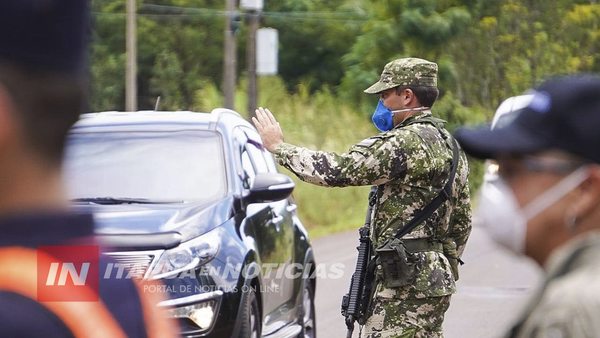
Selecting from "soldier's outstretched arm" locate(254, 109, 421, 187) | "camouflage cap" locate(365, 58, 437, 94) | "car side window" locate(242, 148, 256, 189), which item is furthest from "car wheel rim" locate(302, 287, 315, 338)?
"soldier's outstretched arm" locate(254, 109, 421, 187)

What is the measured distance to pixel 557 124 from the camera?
233cm

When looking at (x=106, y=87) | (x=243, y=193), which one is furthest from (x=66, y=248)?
(x=106, y=87)

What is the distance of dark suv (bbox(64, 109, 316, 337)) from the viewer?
7.50 metres

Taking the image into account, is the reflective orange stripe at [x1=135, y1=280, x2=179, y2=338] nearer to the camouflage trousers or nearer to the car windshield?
the camouflage trousers

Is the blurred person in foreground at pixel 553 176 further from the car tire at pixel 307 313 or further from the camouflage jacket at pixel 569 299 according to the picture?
the car tire at pixel 307 313

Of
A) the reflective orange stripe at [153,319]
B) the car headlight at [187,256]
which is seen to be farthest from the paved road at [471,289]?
the reflective orange stripe at [153,319]

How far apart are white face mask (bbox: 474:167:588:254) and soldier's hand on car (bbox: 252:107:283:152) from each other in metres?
3.39

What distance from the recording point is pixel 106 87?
51.6 meters

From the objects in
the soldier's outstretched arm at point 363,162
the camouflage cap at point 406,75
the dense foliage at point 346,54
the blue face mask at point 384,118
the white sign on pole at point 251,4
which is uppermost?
the camouflage cap at point 406,75

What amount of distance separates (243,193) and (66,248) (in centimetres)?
643

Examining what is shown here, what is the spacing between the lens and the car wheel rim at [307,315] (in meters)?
9.59

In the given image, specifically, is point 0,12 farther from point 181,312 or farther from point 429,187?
point 181,312

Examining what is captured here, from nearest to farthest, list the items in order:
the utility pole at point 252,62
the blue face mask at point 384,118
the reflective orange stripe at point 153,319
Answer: the reflective orange stripe at point 153,319
the blue face mask at point 384,118
the utility pole at point 252,62

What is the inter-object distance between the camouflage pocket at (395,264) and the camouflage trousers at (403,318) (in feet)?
0.30
